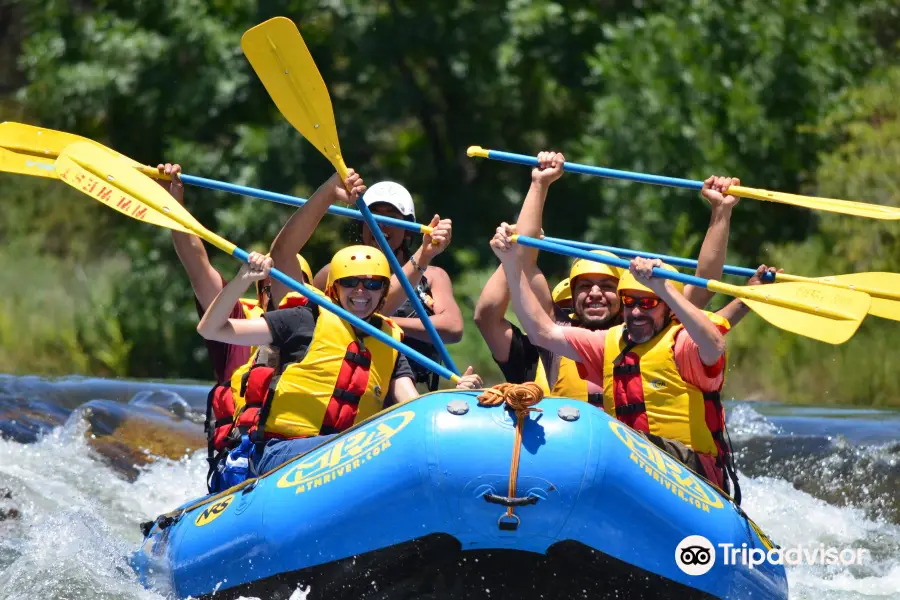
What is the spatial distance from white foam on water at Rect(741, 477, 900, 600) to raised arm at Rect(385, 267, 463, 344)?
1816mm

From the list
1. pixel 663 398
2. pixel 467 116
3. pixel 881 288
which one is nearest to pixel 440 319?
pixel 663 398

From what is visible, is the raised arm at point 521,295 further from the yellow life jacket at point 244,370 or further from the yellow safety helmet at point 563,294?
the yellow safety helmet at point 563,294

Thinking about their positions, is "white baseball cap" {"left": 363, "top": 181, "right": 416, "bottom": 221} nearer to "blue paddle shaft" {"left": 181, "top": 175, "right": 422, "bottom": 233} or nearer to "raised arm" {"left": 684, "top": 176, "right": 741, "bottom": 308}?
"blue paddle shaft" {"left": 181, "top": 175, "right": 422, "bottom": 233}

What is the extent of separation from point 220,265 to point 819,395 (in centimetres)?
562

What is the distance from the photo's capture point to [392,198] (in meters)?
6.71

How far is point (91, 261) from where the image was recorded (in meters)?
17.9

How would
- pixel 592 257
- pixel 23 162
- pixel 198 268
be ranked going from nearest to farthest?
1. pixel 592 257
2. pixel 198 268
3. pixel 23 162

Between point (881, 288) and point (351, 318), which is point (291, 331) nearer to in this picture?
point (351, 318)

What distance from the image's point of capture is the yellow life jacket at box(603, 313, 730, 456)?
5543 millimetres

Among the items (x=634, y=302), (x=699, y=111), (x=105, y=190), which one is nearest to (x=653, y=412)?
(x=634, y=302)

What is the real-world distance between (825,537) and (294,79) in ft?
11.2

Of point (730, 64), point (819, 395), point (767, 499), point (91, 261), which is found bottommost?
point (91, 261)

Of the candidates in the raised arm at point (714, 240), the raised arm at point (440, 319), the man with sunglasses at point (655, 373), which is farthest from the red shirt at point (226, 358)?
the raised arm at point (714, 240)

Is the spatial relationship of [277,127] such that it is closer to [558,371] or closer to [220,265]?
[220,265]
